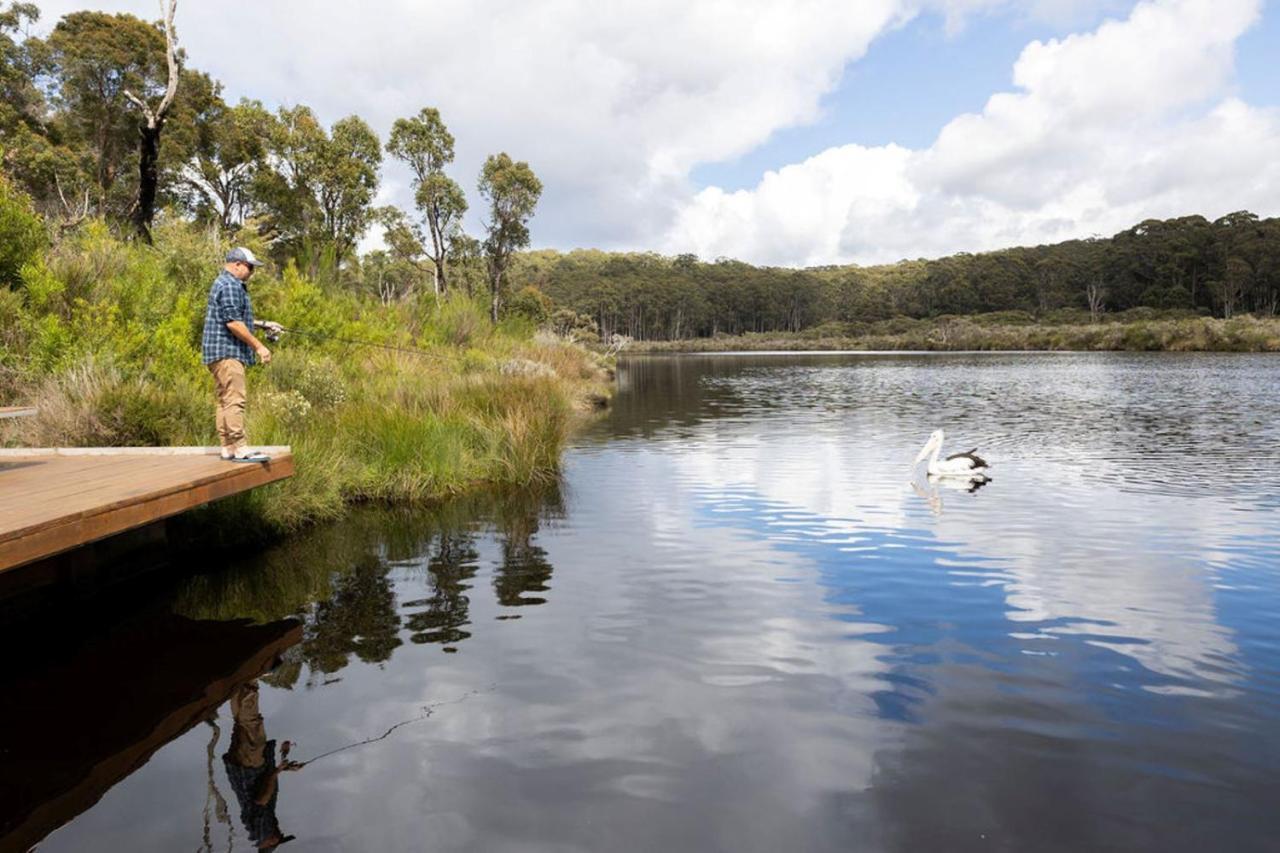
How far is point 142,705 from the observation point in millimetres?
5266

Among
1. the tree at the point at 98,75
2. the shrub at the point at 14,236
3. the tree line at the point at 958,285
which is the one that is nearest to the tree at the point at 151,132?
the shrub at the point at 14,236

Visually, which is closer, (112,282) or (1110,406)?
(112,282)

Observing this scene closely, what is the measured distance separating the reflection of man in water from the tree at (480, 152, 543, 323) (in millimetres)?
38723

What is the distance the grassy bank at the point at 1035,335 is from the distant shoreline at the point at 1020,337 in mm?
70

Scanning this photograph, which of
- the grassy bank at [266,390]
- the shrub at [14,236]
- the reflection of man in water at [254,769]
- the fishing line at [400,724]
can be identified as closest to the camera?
the reflection of man in water at [254,769]

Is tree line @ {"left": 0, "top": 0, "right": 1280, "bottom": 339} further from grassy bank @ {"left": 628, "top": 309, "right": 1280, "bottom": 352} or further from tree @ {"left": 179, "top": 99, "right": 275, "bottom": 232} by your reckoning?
grassy bank @ {"left": 628, "top": 309, "right": 1280, "bottom": 352}

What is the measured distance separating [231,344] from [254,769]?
4969 mm

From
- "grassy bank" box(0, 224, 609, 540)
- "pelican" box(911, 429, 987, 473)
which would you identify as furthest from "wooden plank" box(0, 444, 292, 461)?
"pelican" box(911, 429, 987, 473)

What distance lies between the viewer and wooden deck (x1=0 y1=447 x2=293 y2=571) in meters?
5.16

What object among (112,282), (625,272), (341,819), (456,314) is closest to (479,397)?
(112,282)

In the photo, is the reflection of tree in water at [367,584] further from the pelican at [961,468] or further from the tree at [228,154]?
the tree at [228,154]

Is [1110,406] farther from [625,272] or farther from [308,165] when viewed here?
[625,272]

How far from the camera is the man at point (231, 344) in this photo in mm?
7855

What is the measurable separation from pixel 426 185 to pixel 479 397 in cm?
2622
